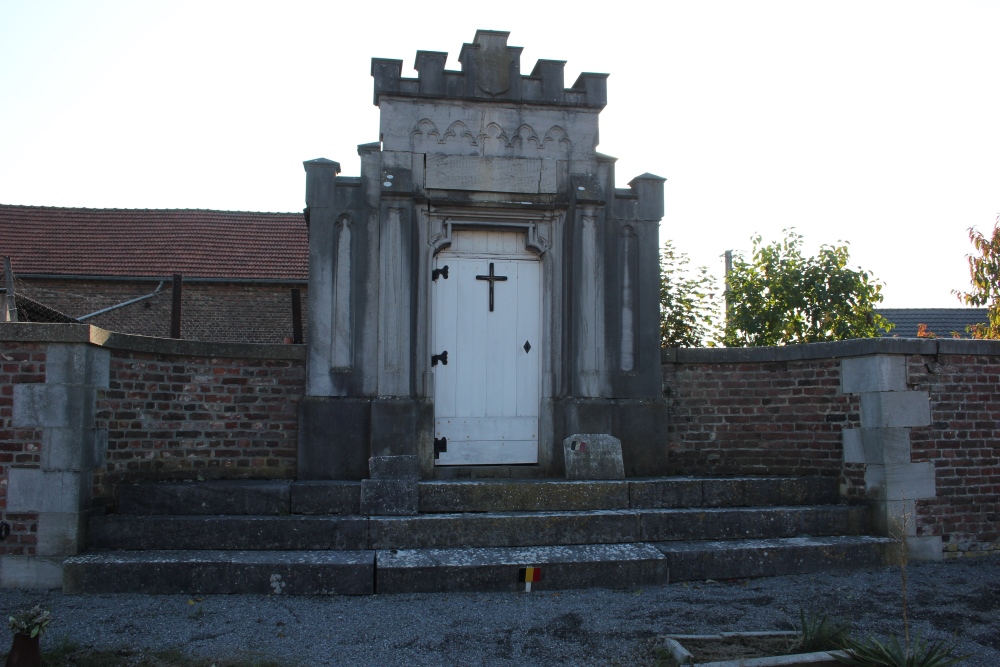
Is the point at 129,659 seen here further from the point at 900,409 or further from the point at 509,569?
the point at 900,409

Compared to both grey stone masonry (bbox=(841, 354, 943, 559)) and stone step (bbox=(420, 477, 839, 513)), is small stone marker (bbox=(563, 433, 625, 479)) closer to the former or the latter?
stone step (bbox=(420, 477, 839, 513))

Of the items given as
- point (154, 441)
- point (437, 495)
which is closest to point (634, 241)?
point (437, 495)

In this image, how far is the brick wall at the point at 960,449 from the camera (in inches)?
246

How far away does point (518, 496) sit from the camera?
6051mm

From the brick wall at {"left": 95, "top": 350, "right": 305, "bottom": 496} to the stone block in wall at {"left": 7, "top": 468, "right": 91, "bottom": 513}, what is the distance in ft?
1.56

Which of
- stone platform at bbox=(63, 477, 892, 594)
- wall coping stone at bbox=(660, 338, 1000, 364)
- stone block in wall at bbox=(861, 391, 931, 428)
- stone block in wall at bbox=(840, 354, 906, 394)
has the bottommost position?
stone platform at bbox=(63, 477, 892, 594)

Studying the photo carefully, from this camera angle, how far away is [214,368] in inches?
262

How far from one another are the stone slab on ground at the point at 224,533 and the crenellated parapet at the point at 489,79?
3.97 m

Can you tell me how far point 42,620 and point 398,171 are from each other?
4.67m

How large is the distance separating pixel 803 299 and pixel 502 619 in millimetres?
7842

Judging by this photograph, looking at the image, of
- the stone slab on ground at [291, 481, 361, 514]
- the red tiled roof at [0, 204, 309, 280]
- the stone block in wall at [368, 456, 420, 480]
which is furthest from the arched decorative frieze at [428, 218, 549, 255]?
the red tiled roof at [0, 204, 309, 280]

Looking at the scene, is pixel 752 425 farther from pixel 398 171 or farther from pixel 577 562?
pixel 398 171

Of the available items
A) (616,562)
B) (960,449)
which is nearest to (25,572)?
(616,562)

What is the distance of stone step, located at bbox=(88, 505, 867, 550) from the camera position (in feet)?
18.1
